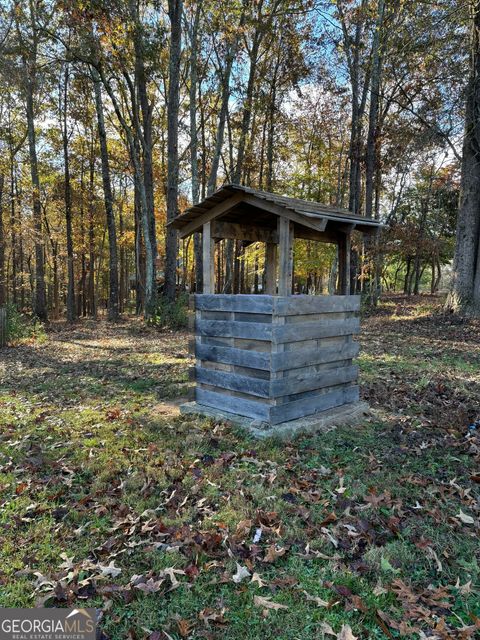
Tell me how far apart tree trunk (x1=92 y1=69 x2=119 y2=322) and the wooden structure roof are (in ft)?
37.1

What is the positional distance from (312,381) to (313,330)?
0.63 meters

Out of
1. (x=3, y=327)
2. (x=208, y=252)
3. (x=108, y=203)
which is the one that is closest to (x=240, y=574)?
(x=208, y=252)

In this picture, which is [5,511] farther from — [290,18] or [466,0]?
[290,18]

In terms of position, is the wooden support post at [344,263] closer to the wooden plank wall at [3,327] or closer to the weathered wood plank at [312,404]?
the weathered wood plank at [312,404]

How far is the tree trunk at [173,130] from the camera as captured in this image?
12016 millimetres

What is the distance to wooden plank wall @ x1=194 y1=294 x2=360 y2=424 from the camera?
448cm

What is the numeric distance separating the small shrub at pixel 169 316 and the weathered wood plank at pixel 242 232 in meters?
8.12

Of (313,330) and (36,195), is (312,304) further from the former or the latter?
(36,195)

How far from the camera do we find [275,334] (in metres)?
4.36

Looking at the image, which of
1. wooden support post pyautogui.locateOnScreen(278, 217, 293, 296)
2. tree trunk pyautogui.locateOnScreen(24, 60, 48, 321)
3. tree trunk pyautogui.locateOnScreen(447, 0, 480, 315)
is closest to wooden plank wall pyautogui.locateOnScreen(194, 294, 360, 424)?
wooden support post pyautogui.locateOnScreen(278, 217, 293, 296)

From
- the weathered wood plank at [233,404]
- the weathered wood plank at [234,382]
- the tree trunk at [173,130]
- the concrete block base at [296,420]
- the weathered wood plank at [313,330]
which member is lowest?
the concrete block base at [296,420]

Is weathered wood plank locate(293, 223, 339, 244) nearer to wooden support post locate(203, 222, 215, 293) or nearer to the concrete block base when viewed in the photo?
wooden support post locate(203, 222, 215, 293)

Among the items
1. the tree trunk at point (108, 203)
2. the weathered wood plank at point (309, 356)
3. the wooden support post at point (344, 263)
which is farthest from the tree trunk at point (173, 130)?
the weathered wood plank at point (309, 356)

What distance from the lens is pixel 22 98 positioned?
16.2 metres
